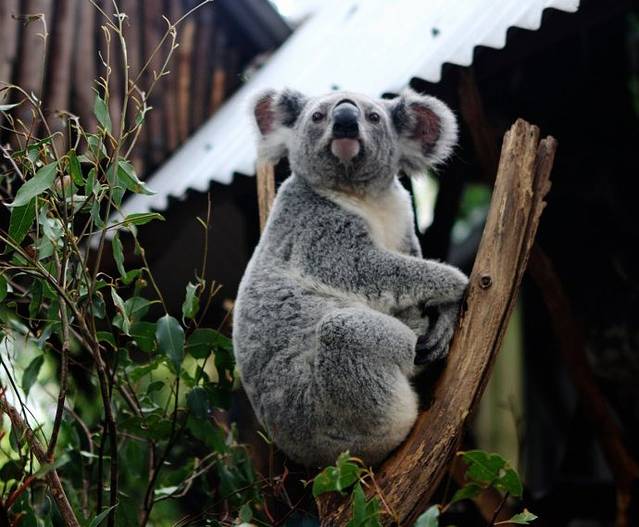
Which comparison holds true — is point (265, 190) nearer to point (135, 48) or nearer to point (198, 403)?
point (198, 403)

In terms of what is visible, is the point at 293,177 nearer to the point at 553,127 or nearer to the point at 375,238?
the point at 375,238

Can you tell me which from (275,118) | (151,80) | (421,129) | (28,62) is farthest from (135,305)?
(151,80)

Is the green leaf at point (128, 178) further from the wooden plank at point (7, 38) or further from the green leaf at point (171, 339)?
the wooden plank at point (7, 38)

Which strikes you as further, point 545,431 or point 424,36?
point 545,431

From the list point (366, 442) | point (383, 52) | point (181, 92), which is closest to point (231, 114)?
point (181, 92)

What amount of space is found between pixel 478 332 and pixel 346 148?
918 mm

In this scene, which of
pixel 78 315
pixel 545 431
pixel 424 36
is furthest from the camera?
pixel 545 431

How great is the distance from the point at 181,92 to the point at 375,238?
3483 mm

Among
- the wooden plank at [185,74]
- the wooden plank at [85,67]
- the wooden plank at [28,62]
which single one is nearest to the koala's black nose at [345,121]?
the wooden plank at [28,62]

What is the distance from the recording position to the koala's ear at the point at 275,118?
363 cm

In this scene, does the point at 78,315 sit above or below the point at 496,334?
above

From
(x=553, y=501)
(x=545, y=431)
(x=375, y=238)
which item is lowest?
(x=545, y=431)

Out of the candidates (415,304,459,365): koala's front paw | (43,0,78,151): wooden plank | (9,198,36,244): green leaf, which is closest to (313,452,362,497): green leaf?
(415,304,459,365): koala's front paw

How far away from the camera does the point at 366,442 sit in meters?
2.75
